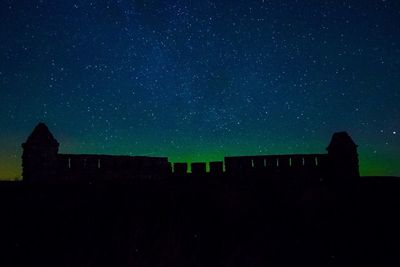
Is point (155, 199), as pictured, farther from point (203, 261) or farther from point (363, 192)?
point (363, 192)

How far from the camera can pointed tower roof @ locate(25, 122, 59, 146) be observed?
11.8 metres

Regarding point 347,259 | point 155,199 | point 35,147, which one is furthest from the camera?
point 35,147

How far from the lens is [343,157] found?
50.3 feet

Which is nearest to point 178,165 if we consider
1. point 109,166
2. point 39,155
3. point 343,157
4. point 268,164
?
point 109,166

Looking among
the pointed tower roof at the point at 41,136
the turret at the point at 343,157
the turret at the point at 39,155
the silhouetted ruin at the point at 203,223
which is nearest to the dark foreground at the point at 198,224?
the silhouetted ruin at the point at 203,223

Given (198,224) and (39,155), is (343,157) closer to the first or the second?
(198,224)

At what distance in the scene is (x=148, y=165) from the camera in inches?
583

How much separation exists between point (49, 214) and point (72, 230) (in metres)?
0.65

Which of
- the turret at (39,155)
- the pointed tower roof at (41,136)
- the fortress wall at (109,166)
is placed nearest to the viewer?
the turret at (39,155)

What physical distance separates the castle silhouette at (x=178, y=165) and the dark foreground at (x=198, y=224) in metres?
5.37

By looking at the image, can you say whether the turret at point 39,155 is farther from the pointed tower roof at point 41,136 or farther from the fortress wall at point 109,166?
the fortress wall at point 109,166

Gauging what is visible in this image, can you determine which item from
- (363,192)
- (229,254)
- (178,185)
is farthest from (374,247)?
(178,185)

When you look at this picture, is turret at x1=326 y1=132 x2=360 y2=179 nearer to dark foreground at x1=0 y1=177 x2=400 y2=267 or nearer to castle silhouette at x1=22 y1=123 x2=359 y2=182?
castle silhouette at x1=22 y1=123 x2=359 y2=182

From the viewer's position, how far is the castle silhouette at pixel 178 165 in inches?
476
